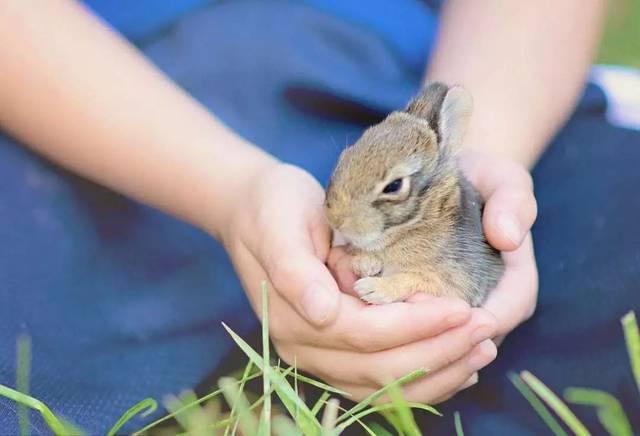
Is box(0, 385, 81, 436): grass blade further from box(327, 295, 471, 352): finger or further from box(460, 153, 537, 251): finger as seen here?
box(460, 153, 537, 251): finger

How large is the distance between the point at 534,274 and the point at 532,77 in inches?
17.4

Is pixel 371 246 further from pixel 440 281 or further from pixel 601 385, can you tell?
pixel 601 385

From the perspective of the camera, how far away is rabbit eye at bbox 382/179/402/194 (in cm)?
101

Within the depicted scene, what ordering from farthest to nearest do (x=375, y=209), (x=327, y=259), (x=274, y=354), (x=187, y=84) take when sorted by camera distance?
(x=187, y=84), (x=274, y=354), (x=327, y=259), (x=375, y=209)

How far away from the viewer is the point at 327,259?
1.14 meters

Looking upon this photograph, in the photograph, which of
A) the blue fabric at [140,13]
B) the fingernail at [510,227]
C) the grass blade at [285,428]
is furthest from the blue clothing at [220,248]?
the grass blade at [285,428]

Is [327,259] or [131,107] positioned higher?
[131,107]

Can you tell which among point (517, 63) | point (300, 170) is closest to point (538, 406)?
point (300, 170)

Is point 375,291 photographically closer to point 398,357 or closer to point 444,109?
point 398,357

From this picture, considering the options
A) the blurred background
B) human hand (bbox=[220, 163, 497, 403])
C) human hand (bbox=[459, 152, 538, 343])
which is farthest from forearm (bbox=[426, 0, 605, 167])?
the blurred background

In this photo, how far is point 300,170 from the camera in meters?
1.22

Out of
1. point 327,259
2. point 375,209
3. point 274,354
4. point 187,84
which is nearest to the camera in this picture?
point 375,209

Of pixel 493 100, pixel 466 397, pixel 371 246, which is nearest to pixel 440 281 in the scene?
pixel 371 246

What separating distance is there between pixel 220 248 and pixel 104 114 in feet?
0.90
